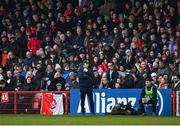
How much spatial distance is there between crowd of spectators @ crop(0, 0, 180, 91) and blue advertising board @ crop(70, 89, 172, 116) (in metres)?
0.33

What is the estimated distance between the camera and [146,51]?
2767 centimetres

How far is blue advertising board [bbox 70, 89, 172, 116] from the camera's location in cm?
2558

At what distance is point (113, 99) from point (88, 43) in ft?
13.5

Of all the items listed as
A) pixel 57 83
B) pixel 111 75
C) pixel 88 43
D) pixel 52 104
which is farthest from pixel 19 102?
pixel 88 43

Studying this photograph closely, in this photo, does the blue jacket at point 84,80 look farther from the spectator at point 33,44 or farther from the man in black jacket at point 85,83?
the spectator at point 33,44

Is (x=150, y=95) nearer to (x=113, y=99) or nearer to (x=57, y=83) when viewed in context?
(x=113, y=99)

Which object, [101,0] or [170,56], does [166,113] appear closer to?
[170,56]

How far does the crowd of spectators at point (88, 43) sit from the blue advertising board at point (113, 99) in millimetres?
Result: 330

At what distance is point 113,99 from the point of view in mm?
26078


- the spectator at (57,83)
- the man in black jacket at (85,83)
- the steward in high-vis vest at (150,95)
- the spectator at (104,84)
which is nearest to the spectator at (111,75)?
the spectator at (104,84)

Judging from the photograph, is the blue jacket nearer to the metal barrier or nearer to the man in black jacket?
the man in black jacket

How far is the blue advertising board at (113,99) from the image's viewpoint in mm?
25578

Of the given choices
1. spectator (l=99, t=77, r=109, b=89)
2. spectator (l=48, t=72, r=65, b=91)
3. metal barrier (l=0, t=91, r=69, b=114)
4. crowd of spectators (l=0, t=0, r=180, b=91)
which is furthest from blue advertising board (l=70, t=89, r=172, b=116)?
metal barrier (l=0, t=91, r=69, b=114)

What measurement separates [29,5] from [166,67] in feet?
29.8
